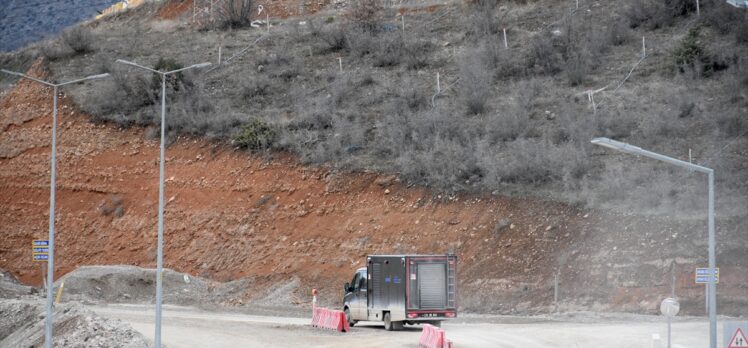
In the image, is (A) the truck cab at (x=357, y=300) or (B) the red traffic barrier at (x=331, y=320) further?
(A) the truck cab at (x=357, y=300)

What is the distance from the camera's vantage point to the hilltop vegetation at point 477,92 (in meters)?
44.8

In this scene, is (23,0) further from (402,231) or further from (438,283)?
(438,283)

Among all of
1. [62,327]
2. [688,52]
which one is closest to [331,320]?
[62,327]

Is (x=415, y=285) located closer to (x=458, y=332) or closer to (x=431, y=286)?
(x=431, y=286)

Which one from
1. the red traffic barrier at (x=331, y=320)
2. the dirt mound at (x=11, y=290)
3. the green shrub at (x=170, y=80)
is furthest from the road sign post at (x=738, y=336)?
the green shrub at (x=170, y=80)

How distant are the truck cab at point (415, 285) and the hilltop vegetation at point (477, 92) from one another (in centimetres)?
1179

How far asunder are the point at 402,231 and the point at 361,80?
55.7 feet

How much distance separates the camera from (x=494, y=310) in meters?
39.3

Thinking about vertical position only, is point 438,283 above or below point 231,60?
below

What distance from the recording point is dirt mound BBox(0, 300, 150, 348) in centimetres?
2848

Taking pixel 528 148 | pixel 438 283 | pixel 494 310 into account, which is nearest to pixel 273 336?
pixel 438 283

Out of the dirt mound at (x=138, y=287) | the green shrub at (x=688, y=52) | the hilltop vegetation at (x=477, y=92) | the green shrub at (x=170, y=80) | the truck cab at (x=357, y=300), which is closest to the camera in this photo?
the truck cab at (x=357, y=300)

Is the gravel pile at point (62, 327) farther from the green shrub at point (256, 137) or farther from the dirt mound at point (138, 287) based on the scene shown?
the green shrub at point (256, 137)

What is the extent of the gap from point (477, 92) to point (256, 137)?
1197 cm
